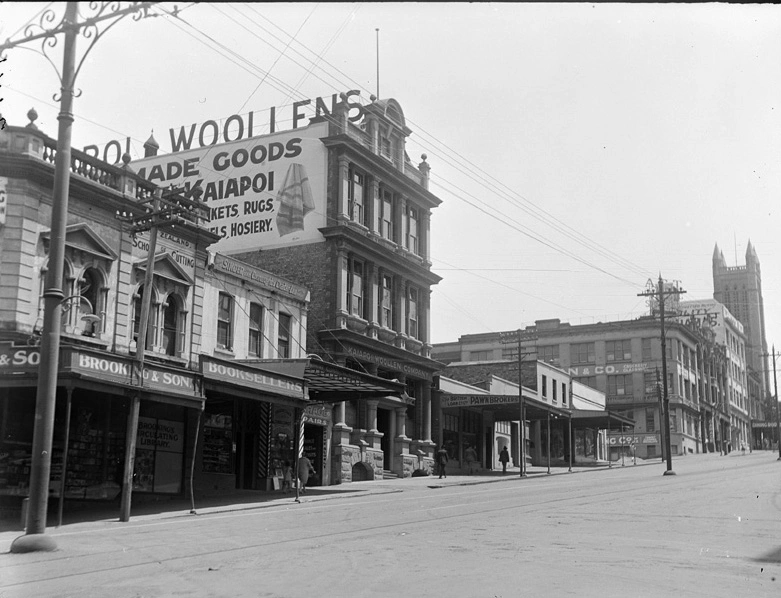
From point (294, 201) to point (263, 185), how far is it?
7.14 ft

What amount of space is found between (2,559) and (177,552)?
2.53 metres

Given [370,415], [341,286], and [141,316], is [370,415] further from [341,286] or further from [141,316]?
[141,316]

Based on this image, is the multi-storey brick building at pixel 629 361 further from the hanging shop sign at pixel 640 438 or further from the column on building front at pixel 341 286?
the column on building front at pixel 341 286

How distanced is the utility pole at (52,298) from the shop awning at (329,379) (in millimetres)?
13748

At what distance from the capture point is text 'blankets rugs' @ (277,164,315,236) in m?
40.8

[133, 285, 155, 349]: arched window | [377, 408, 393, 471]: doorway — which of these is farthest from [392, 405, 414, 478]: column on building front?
[133, 285, 155, 349]: arched window

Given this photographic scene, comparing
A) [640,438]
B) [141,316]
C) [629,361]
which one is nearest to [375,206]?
[141,316]

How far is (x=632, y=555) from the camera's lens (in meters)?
13.2

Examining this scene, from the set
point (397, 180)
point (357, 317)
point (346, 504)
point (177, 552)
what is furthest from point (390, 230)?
point (177, 552)

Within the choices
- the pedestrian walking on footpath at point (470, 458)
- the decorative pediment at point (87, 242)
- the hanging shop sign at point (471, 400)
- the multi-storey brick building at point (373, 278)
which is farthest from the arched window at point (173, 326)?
the pedestrian walking on footpath at point (470, 458)

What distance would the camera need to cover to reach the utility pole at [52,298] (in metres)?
13.8

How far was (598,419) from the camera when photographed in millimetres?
63281

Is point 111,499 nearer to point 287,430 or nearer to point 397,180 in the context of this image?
point 287,430

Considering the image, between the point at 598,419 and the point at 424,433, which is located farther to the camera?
the point at 598,419
